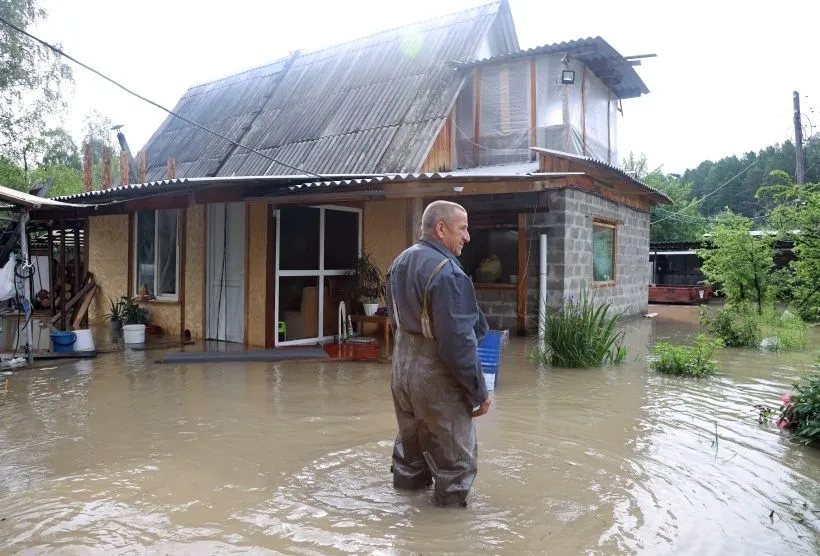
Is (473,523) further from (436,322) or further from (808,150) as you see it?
(808,150)

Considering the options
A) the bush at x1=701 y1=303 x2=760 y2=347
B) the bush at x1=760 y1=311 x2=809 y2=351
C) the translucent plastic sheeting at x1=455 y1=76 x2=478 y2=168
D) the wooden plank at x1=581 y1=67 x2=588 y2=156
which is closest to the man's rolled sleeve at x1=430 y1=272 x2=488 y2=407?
the bush at x1=701 y1=303 x2=760 y2=347

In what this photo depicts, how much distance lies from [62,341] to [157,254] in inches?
104

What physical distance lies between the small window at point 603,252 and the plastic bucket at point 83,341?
843cm

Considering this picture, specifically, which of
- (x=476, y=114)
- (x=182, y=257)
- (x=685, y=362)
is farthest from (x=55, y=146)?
(x=685, y=362)

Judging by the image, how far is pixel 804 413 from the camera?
191 inches

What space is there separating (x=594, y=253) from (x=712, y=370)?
476cm

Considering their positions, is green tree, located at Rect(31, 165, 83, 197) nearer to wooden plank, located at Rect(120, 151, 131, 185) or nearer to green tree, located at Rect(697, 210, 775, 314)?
wooden plank, located at Rect(120, 151, 131, 185)

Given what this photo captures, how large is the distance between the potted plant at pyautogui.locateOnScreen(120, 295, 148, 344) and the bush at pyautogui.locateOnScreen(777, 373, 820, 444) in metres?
8.26

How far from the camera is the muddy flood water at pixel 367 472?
10.2 ft

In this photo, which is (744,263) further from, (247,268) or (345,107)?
(247,268)

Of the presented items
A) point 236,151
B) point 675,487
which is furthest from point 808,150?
point 675,487

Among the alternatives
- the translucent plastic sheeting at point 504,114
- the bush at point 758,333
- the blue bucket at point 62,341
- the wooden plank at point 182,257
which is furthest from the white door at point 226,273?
the bush at point 758,333

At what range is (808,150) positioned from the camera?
29328 millimetres

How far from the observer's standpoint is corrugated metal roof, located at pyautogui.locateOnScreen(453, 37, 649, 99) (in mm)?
11102
